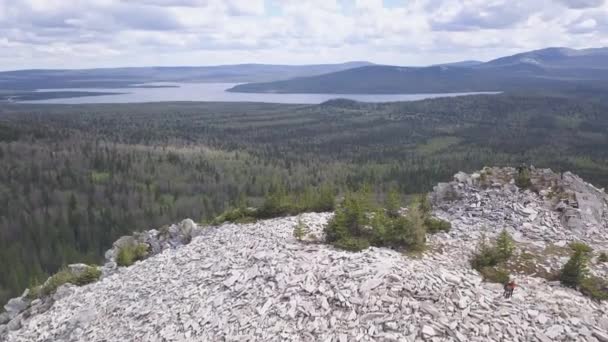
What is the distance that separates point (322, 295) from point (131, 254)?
19.5 meters

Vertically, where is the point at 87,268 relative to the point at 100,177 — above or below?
above

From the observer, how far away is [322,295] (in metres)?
20.2

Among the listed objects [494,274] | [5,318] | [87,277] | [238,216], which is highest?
[494,274]

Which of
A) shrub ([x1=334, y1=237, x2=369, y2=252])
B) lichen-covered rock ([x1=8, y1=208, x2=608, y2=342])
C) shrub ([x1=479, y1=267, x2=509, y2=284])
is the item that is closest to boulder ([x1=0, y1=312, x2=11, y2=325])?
lichen-covered rock ([x1=8, y1=208, x2=608, y2=342])

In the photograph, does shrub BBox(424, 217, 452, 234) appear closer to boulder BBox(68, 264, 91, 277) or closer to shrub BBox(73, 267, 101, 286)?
shrub BBox(73, 267, 101, 286)

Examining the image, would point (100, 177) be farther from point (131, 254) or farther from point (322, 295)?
point (322, 295)

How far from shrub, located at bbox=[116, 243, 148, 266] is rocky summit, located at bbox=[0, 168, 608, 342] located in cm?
82

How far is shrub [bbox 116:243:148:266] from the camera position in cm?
3294

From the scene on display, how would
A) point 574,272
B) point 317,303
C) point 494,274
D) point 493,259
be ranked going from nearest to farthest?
1. point 317,303
2. point 574,272
3. point 494,274
4. point 493,259

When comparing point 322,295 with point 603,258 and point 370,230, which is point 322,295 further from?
point 603,258

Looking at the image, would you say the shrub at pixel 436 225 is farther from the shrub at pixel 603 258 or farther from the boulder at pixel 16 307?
the boulder at pixel 16 307

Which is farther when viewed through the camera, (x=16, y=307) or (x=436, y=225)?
(x=16, y=307)

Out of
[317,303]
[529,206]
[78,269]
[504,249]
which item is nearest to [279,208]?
[317,303]

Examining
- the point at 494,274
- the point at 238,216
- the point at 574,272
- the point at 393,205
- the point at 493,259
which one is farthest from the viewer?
the point at 238,216
